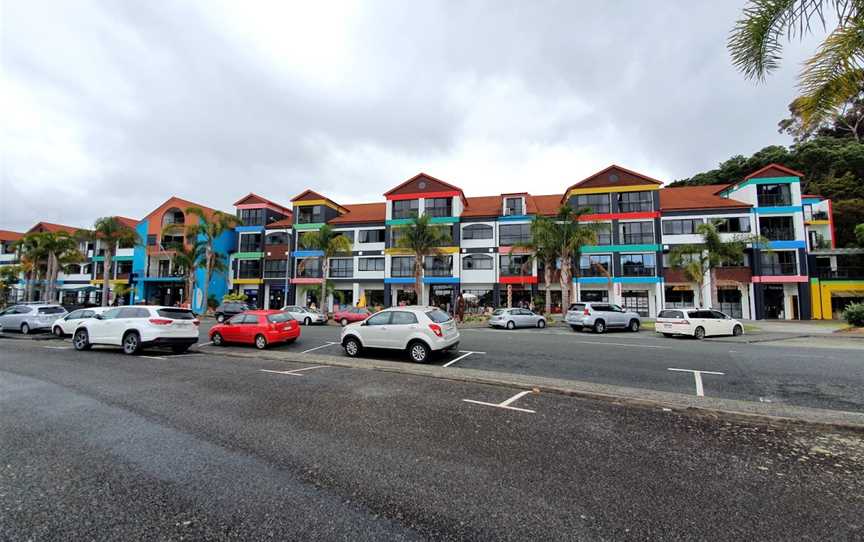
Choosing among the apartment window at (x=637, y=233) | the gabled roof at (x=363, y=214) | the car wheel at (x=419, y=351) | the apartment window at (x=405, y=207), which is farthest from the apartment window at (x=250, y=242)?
the apartment window at (x=637, y=233)

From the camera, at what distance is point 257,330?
48.0ft

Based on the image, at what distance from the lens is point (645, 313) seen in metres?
33.9

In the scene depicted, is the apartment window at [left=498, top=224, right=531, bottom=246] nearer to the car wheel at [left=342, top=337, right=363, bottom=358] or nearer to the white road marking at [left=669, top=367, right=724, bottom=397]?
the car wheel at [left=342, top=337, right=363, bottom=358]

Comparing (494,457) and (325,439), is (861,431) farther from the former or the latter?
(325,439)

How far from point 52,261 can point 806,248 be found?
71365 mm

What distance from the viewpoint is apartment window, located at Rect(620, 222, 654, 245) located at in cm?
3378

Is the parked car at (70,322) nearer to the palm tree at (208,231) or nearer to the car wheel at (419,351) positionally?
the car wheel at (419,351)

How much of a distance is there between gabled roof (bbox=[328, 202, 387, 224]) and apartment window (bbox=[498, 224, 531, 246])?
41.6ft

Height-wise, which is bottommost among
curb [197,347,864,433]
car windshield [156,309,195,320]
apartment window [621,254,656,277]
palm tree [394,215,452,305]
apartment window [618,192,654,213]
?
curb [197,347,864,433]

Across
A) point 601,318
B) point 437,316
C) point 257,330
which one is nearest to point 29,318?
point 257,330

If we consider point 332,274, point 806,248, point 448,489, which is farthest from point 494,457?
point 806,248

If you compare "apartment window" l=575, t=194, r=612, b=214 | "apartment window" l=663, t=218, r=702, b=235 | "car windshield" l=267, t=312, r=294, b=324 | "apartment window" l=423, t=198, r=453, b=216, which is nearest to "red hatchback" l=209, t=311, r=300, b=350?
"car windshield" l=267, t=312, r=294, b=324

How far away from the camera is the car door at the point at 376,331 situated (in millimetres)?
11445

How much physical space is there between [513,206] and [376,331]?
95.0ft
